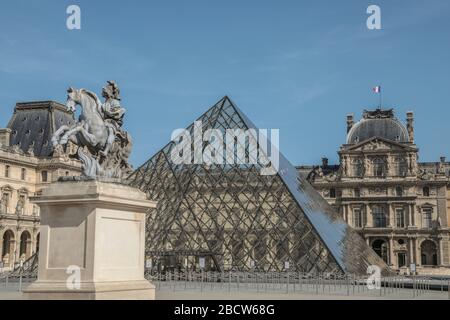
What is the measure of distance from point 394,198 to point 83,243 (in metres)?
61.3

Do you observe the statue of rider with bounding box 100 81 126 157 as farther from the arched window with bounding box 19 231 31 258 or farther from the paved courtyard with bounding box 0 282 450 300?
the arched window with bounding box 19 231 31 258

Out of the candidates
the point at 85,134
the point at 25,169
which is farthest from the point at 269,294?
the point at 25,169

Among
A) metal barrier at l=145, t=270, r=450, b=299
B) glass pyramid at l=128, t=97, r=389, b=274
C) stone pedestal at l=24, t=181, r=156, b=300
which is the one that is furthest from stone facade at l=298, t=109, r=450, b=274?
stone pedestal at l=24, t=181, r=156, b=300

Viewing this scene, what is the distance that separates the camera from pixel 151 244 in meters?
30.6

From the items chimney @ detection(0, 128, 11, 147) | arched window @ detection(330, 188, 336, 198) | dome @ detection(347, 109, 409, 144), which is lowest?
arched window @ detection(330, 188, 336, 198)

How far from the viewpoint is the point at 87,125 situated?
1039cm

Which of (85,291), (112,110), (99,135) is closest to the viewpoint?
(85,291)

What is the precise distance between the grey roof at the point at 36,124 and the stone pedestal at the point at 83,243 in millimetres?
55320

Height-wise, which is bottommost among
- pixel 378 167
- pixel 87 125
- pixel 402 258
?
pixel 402 258

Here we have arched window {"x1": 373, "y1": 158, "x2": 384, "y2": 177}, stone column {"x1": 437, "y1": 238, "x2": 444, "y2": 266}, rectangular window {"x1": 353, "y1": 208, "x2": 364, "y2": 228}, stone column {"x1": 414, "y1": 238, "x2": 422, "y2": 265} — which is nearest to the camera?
stone column {"x1": 437, "y1": 238, "x2": 444, "y2": 266}

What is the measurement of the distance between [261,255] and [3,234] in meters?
33.9

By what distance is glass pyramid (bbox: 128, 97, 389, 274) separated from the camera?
2830cm

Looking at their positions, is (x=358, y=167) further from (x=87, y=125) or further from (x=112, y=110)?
(x=87, y=125)

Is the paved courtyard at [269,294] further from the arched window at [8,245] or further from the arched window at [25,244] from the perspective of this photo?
the arched window at [25,244]
